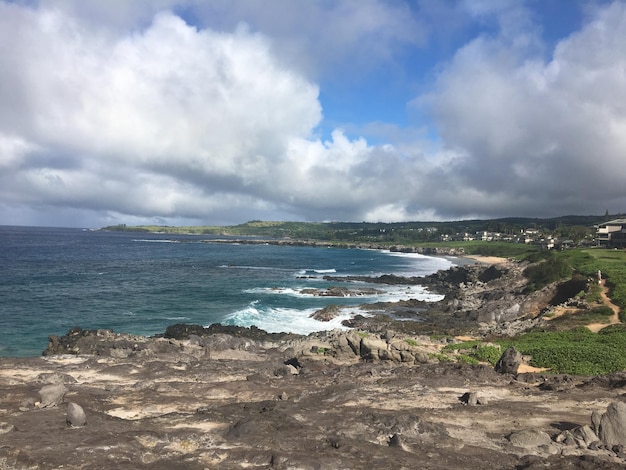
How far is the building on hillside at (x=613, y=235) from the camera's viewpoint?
91.1 m

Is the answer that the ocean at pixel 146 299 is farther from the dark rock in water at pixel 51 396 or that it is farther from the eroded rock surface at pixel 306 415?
the dark rock in water at pixel 51 396

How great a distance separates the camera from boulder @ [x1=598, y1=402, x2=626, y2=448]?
11.9m

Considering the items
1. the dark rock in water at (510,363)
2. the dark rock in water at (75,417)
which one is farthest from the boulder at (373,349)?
the dark rock in water at (75,417)

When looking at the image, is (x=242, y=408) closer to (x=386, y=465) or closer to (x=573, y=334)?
(x=386, y=465)

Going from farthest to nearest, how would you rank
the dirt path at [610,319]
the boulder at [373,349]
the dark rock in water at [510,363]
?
the dirt path at [610,319] < the boulder at [373,349] < the dark rock in water at [510,363]

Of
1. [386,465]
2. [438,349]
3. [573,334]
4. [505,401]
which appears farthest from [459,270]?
[386,465]

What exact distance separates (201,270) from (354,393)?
8308cm

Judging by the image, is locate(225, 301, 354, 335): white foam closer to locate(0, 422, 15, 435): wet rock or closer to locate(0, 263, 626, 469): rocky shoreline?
locate(0, 263, 626, 469): rocky shoreline

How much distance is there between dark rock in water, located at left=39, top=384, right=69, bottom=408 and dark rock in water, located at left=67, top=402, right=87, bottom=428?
2.64 metres

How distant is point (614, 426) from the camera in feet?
39.5

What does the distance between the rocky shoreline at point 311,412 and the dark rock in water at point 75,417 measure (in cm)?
5

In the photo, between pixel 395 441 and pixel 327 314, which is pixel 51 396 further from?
pixel 327 314

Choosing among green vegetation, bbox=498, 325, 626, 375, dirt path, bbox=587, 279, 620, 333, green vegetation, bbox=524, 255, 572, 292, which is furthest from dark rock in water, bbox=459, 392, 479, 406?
green vegetation, bbox=524, 255, 572, 292

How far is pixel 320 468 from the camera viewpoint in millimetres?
10656
